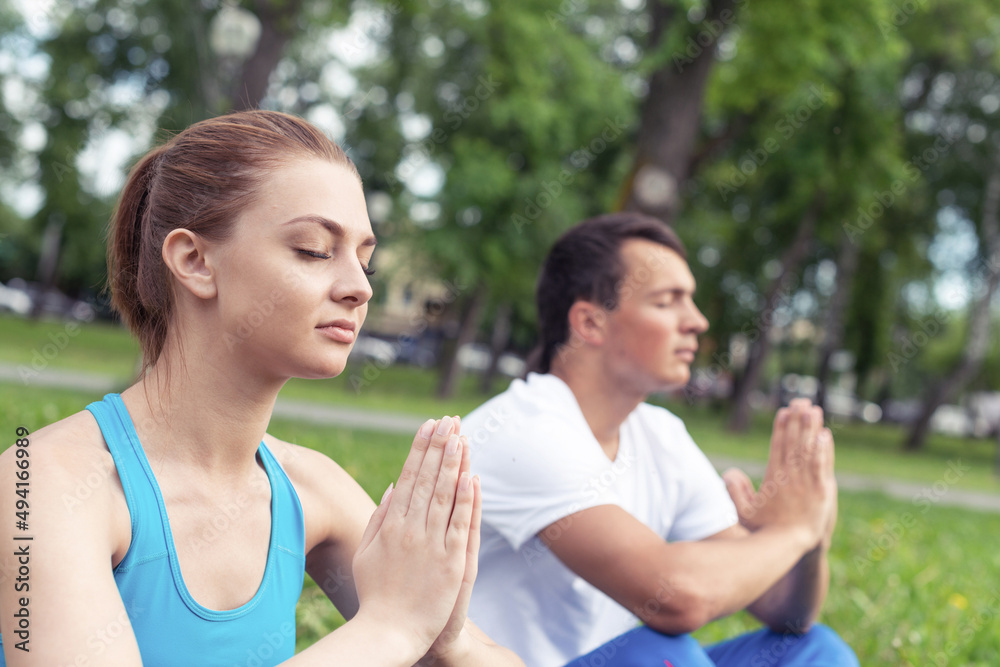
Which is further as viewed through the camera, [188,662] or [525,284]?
[525,284]

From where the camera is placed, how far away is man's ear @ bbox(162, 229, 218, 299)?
1444mm

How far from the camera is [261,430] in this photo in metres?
1.55

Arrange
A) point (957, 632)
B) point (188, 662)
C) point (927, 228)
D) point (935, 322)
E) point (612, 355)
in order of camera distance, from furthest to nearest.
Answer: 1. point (935, 322)
2. point (927, 228)
3. point (957, 632)
4. point (612, 355)
5. point (188, 662)

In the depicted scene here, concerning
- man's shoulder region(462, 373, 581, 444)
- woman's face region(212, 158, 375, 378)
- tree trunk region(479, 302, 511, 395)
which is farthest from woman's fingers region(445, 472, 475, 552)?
tree trunk region(479, 302, 511, 395)

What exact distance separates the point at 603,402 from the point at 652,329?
0.91 feet

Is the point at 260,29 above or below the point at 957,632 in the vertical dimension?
above

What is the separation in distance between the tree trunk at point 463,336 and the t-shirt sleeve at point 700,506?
2125 centimetres

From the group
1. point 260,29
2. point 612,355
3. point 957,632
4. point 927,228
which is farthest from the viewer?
point 927,228

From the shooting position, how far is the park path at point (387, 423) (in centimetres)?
1251

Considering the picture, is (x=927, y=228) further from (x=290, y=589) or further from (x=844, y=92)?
(x=290, y=589)

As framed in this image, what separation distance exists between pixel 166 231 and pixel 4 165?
29470mm

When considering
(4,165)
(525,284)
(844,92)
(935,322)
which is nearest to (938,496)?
(844,92)

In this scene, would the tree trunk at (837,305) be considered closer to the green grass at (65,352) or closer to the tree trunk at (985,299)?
the tree trunk at (985,299)

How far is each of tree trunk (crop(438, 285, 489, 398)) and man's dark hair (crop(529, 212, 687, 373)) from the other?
2088cm
